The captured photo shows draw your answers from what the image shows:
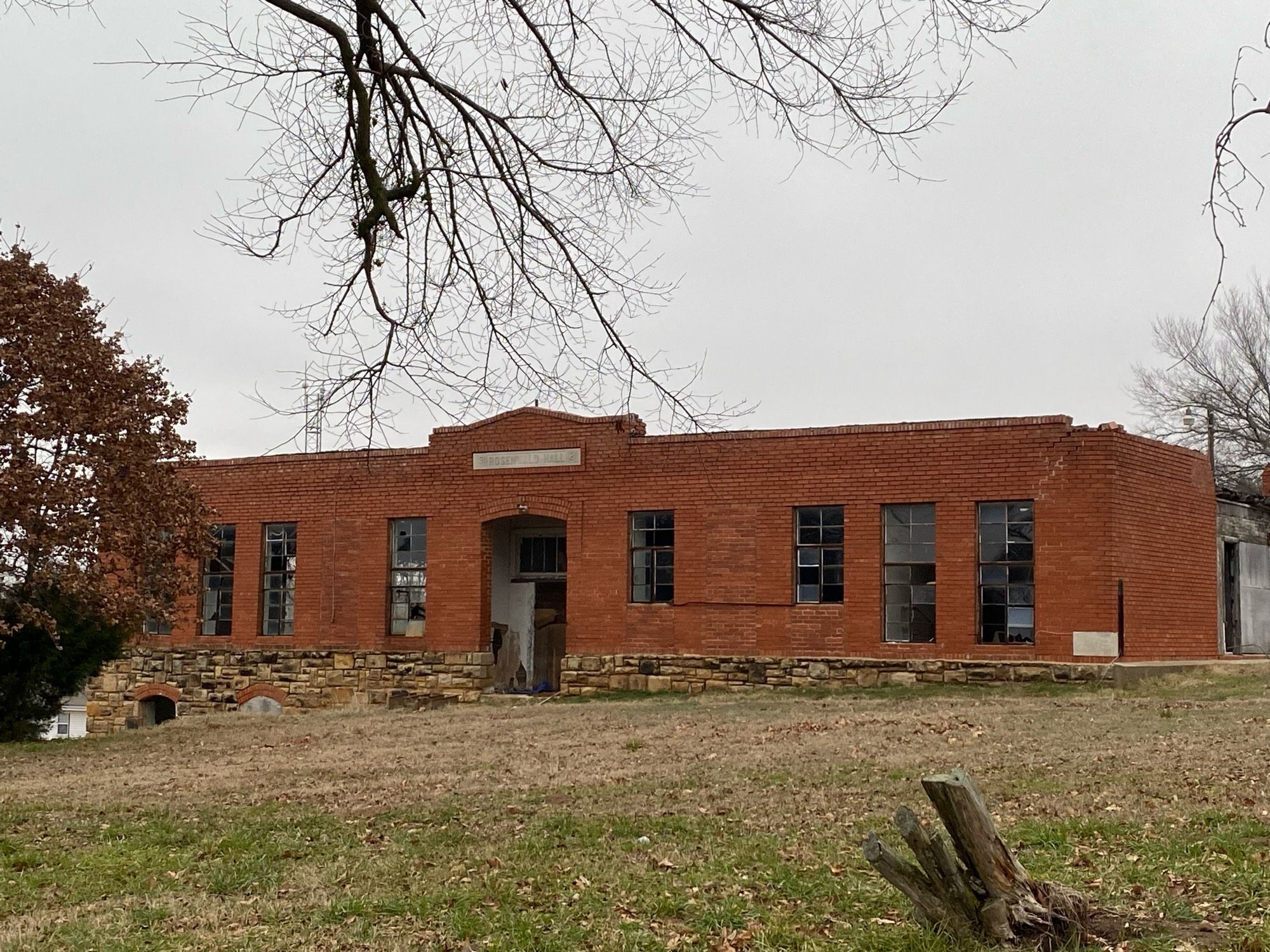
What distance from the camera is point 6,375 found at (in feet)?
54.4

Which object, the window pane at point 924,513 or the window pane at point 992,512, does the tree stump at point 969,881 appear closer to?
the window pane at point 992,512

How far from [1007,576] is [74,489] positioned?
1485cm

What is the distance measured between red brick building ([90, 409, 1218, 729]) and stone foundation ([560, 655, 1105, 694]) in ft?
0.15

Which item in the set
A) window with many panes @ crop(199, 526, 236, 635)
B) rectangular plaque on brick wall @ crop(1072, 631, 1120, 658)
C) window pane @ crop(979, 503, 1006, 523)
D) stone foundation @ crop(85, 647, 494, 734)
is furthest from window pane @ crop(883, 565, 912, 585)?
window with many panes @ crop(199, 526, 236, 635)

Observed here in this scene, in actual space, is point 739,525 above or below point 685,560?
above

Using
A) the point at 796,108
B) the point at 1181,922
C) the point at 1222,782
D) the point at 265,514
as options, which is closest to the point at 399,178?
the point at 796,108

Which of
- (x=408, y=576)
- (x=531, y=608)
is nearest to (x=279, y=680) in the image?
(x=408, y=576)

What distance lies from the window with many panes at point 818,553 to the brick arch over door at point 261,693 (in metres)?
11.4

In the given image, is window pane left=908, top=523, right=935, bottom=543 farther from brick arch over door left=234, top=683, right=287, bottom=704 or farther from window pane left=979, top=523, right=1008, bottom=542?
brick arch over door left=234, top=683, right=287, bottom=704

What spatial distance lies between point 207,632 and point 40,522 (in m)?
13.3

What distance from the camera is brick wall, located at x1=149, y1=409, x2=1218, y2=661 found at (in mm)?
22547

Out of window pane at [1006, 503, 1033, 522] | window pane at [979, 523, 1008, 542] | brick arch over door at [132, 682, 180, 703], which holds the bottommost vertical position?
brick arch over door at [132, 682, 180, 703]

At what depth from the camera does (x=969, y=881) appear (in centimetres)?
615

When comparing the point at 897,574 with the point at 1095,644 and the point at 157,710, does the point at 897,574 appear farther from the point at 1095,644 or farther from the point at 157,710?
the point at 157,710
